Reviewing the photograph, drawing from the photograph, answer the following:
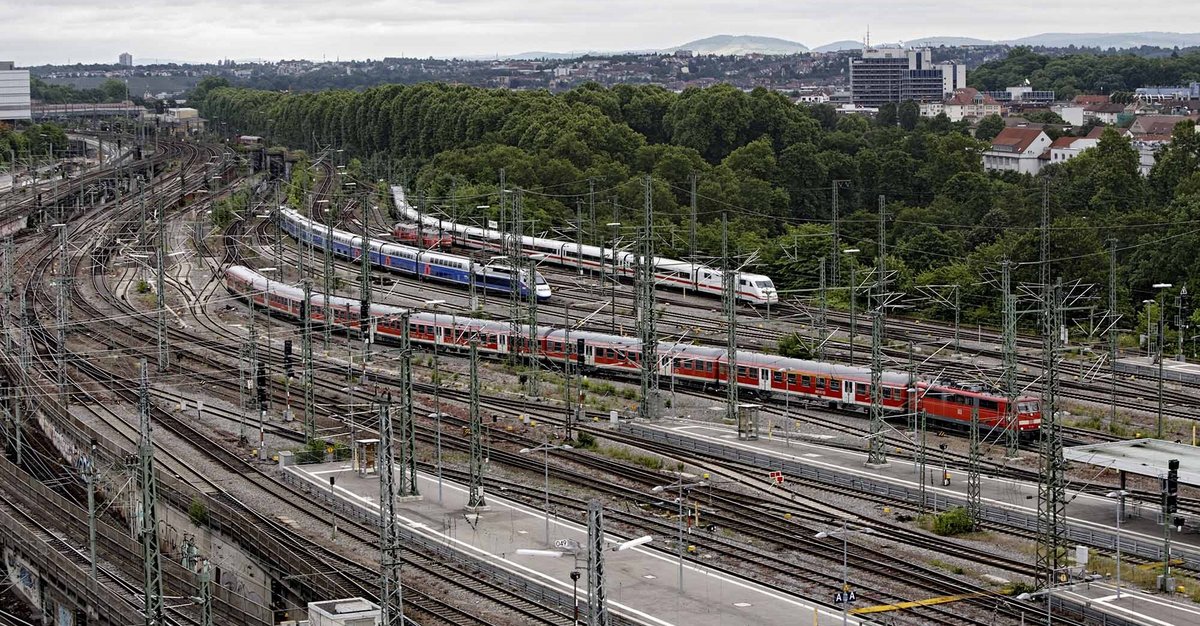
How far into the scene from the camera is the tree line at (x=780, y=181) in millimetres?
77062

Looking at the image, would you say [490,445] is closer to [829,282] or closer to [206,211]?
[829,282]

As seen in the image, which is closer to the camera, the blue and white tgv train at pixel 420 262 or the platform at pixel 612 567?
the platform at pixel 612 567

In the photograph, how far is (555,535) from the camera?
133 ft

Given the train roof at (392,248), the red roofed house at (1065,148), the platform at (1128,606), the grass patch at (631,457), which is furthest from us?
the red roofed house at (1065,148)

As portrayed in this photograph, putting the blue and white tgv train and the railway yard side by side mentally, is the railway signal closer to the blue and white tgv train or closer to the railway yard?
the railway yard

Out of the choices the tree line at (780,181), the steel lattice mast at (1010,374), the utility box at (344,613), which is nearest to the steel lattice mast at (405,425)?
the utility box at (344,613)

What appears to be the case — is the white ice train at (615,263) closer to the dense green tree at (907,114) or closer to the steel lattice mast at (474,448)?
the steel lattice mast at (474,448)

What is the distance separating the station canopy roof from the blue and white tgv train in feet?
108

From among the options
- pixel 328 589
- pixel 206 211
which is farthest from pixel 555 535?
pixel 206 211

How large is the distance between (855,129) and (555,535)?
363 feet

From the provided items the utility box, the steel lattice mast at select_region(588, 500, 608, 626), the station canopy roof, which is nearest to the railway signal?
the station canopy roof

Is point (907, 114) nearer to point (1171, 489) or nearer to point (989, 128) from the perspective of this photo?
point (989, 128)

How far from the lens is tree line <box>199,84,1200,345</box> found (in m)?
77.1

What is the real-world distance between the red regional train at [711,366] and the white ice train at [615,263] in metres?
5.98
